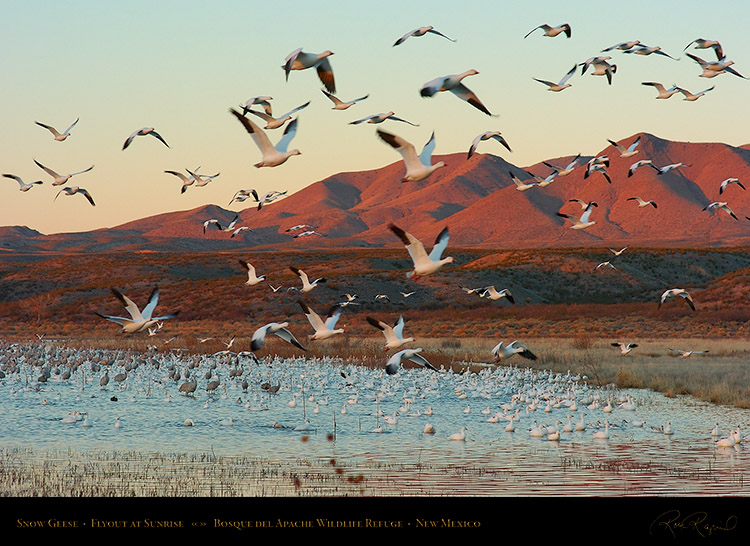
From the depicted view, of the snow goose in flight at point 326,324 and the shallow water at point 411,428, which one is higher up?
the snow goose in flight at point 326,324

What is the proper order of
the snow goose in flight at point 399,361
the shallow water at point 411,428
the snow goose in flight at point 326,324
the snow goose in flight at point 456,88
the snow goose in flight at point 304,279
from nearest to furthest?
1. the shallow water at point 411,428
2. the snow goose in flight at point 399,361
3. the snow goose in flight at point 456,88
4. the snow goose in flight at point 326,324
5. the snow goose in flight at point 304,279

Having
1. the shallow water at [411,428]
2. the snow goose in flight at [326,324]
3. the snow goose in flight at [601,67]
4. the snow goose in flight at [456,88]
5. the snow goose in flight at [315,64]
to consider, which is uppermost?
the snow goose in flight at [601,67]

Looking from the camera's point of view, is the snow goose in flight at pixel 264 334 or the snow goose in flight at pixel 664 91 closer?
the snow goose in flight at pixel 264 334

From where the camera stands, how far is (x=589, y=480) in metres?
13.5

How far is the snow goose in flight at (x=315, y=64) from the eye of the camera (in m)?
15.3

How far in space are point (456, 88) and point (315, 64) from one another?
7.77ft

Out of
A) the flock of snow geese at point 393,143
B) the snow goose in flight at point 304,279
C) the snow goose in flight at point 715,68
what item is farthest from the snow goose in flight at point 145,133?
the snow goose in flight at point 715,68

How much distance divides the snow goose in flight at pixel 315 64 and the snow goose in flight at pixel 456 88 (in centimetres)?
194

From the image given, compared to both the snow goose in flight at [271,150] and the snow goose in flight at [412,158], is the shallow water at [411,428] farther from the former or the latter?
the snow goose in flight at [271,150]

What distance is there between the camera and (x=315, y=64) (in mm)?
16062
